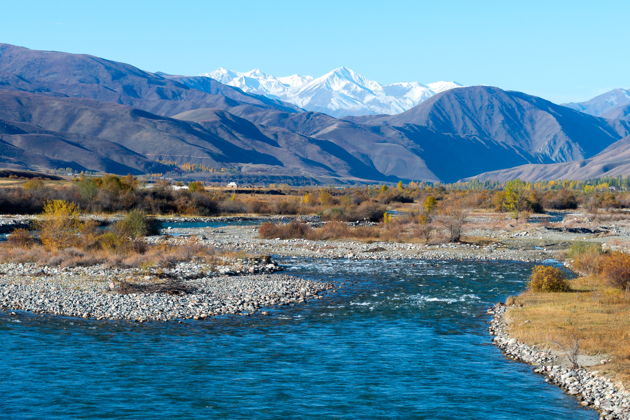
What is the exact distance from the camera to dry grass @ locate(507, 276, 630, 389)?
23750 mm

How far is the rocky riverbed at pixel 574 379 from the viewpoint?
752 inches

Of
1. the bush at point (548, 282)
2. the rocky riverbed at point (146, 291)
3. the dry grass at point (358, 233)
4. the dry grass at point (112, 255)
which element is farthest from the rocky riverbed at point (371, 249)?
the bush at point (548, 282)

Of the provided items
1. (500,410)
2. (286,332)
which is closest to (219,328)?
(286,332)

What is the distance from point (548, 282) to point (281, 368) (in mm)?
18808

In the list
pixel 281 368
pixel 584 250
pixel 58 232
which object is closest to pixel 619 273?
pixel 584 250

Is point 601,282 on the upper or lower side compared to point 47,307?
upper

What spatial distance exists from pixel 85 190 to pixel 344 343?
8391 centimetres

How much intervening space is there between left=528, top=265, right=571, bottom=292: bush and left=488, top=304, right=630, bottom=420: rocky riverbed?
32.1ft

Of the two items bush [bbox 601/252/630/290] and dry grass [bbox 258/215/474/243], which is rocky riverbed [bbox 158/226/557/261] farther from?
bush [bbox 601/252/630/290]

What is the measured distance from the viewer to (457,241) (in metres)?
64.9

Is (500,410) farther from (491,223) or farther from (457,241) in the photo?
(491,223)

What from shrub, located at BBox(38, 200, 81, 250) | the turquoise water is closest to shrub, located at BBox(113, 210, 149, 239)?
shrub, located at BBox(38, 200, 81, 250)

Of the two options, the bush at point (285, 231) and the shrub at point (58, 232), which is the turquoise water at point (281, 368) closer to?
the shrub at point (58, 232)

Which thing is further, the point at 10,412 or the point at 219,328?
the point at 219,328
